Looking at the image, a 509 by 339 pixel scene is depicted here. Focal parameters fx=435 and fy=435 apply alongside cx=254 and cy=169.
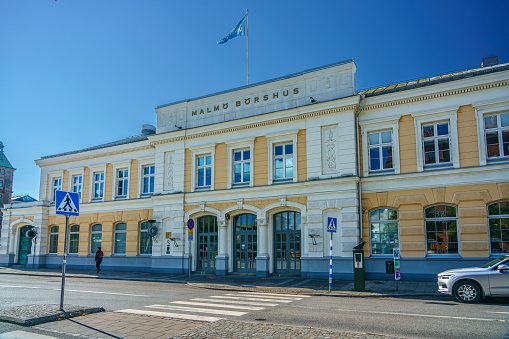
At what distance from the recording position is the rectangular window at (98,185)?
30.9 m

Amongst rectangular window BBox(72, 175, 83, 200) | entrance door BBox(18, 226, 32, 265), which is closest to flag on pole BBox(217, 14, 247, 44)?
rectangular window BBox(72, 175, 83, 200)

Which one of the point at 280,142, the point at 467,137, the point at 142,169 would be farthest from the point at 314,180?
the point at 142,169

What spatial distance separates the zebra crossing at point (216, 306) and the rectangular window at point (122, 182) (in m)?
16.6

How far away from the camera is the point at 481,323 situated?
934 cm

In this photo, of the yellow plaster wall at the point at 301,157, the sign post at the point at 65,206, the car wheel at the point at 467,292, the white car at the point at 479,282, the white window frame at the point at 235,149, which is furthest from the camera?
the white window frame at the point at 235,149

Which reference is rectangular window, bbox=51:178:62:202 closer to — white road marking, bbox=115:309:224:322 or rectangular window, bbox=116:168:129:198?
rectangular window, bbox=116:168:129:198

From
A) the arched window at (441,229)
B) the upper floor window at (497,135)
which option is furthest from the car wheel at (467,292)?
the upper floor window at (497,135)

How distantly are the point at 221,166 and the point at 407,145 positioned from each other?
33.5ft

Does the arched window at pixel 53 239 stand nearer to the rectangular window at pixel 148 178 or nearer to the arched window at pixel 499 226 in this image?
the rectangular window at pixel 148 178

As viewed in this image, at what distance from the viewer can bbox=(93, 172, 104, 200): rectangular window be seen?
30.9 meters

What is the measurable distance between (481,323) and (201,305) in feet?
23.2

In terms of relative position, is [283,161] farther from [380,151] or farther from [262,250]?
[380,151]

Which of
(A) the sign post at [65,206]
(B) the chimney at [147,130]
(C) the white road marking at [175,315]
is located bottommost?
(C) the white road marking at [175,315]

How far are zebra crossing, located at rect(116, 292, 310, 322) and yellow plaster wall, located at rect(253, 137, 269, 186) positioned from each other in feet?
28.7
